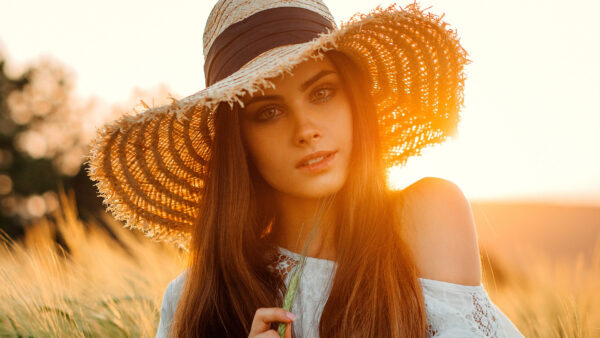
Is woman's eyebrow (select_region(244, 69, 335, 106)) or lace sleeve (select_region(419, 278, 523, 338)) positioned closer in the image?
lace sleeve (select_region(419, 278, 523, 338))

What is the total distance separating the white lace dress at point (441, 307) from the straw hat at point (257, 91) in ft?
2.17

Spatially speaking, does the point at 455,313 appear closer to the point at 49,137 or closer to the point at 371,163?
the point at 371,163

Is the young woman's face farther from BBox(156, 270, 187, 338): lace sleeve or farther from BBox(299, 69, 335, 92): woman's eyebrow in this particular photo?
BBox(156, 270, 187, 338): lace sleeve

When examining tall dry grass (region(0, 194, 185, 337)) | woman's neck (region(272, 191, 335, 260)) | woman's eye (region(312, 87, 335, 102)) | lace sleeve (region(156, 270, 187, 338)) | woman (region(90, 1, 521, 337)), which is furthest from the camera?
tall dry grass (region(0, 194, 185, 337))

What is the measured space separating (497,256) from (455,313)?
115 cm

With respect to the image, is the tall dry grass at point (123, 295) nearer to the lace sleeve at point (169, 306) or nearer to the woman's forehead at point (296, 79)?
the lace sleeve at point (169, 306)

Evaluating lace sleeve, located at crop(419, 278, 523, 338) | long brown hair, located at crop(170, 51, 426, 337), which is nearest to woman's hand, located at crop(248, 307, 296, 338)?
long brown hair, located at crop(170, 51, 426, 337)

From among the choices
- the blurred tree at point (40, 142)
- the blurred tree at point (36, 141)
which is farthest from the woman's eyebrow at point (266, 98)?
the blurred tree at point (36, 141)

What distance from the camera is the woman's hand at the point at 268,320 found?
142 centimetres

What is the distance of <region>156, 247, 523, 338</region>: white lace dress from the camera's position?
59.7 inches

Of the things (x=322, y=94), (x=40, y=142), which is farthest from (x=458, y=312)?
(x=40, y=142)

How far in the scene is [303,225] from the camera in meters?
2.08

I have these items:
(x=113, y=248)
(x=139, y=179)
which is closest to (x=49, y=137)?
(x=113, y=248)

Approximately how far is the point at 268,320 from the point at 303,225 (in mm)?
661
